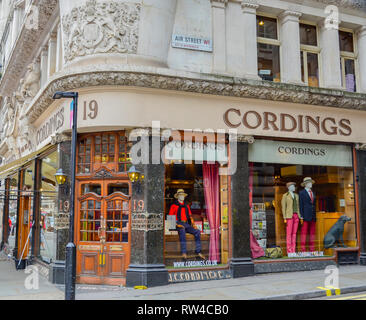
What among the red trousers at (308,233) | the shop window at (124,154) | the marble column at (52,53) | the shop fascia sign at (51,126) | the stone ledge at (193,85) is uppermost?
the marble column at (52,53)

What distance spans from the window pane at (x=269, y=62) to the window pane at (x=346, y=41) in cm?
292

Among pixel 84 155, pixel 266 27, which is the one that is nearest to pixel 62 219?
pixel 84 155

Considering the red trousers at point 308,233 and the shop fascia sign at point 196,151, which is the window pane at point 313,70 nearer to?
the shop fascia sign at point 196,151

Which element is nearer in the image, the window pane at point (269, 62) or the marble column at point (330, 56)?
the window pane at point (269, 62)

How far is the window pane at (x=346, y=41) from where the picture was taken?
47.8 feet

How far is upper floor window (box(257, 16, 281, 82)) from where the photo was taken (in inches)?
510

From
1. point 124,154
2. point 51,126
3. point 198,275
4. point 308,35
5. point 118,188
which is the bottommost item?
point 198,275

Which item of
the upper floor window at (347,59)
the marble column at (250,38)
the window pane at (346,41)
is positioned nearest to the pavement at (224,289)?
the marble column at (250,38)

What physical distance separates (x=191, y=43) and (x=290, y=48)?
3.52 metres

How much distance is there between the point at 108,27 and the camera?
11.1m

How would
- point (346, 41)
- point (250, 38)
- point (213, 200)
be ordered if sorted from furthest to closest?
point (346, 41), point (250, 38), point (213, 200)

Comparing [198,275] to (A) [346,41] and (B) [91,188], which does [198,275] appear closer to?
(B) [91,188]

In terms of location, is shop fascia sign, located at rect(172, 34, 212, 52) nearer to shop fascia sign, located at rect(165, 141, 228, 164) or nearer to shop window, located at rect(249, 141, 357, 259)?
shop fascia sign, located at rect(165, 141, 228, 164)
